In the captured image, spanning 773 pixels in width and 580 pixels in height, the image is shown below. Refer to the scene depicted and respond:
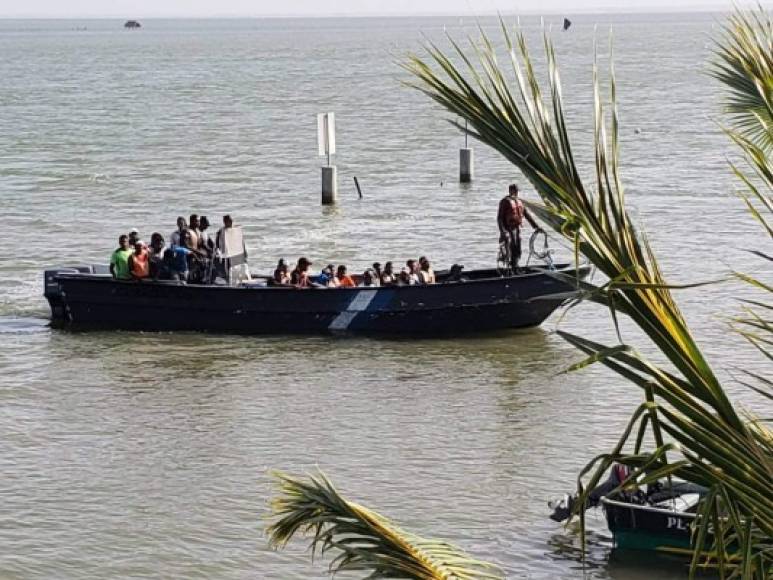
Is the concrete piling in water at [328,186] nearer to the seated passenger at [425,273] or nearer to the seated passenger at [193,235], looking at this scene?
the seated passenger at [193,235]

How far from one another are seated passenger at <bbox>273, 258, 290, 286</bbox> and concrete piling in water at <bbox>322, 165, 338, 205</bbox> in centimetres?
1684

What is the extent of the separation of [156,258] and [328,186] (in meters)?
17.2

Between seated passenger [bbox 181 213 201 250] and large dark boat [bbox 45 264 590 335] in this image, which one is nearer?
large dark boat [bbox 45 264 590 335]

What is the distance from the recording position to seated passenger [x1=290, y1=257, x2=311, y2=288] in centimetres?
2470

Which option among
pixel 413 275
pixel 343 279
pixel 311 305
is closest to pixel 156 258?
pixel 311 305

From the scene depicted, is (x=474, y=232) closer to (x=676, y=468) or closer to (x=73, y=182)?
(x=73, y=182)

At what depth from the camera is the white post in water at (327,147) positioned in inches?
1575

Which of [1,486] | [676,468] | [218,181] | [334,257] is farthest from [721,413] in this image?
[218,181]

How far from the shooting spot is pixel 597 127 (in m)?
3.37

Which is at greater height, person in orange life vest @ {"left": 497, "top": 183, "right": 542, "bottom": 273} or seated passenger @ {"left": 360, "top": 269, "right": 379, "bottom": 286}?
person in orange life vest @ {"left": 497, "top": 183, "right": 542, "bottom": 273}

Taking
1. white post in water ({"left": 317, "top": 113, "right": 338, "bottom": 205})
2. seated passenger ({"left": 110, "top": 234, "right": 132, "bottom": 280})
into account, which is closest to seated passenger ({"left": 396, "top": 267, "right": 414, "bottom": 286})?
seated passenger ({"left": 110, "top": 234, "right": 132, "bottom": 280})

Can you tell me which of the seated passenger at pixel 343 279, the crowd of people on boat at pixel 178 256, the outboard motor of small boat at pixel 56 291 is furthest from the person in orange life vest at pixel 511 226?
the outboard motor of small boat at pixel 56 291

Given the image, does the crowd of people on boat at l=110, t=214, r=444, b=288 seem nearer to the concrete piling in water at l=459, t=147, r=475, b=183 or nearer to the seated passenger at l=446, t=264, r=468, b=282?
the seated passenger at l=446, t=264, r=468, b=282

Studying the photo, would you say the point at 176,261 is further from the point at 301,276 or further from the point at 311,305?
the point at 311,305
